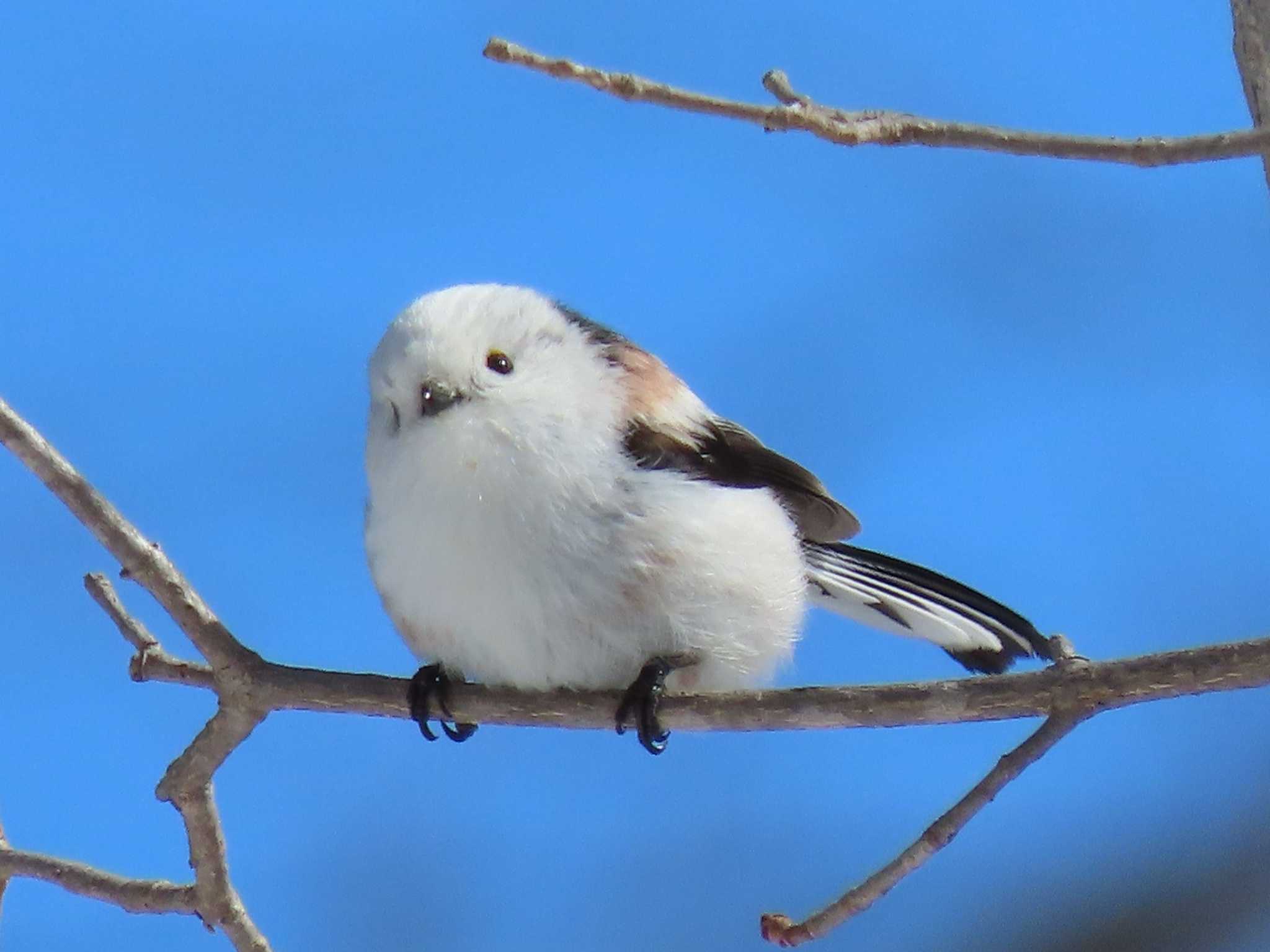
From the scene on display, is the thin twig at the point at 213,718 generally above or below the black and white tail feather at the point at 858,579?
below

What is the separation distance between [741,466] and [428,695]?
47 centimetres

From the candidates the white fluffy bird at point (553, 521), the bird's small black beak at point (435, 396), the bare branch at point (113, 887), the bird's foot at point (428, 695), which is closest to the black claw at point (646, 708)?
the white fluffy bird at point (553, 521)

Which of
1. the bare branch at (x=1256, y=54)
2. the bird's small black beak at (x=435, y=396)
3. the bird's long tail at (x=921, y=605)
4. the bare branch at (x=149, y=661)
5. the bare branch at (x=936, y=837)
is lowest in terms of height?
the bare branch at (x=936, y=837)

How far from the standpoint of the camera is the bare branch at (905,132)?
1.23 metres

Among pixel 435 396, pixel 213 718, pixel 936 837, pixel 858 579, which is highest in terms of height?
pixel 858 579

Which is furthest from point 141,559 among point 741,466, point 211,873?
point 741,466

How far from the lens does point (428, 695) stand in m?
1.74

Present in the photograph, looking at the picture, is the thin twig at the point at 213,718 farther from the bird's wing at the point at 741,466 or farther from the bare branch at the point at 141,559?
the bird's wing at the point at 741,466

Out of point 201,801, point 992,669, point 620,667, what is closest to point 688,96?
point 620,667

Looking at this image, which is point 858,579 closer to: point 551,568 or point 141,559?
point 551,568

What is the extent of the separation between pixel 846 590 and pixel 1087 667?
2.35ft

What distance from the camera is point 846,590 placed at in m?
2.07

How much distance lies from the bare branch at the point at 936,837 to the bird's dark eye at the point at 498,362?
0.67 m

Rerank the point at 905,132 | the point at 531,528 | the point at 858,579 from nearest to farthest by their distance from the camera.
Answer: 1. the point at 905,132
2. the point at 531,528
3. the point at 858,579
